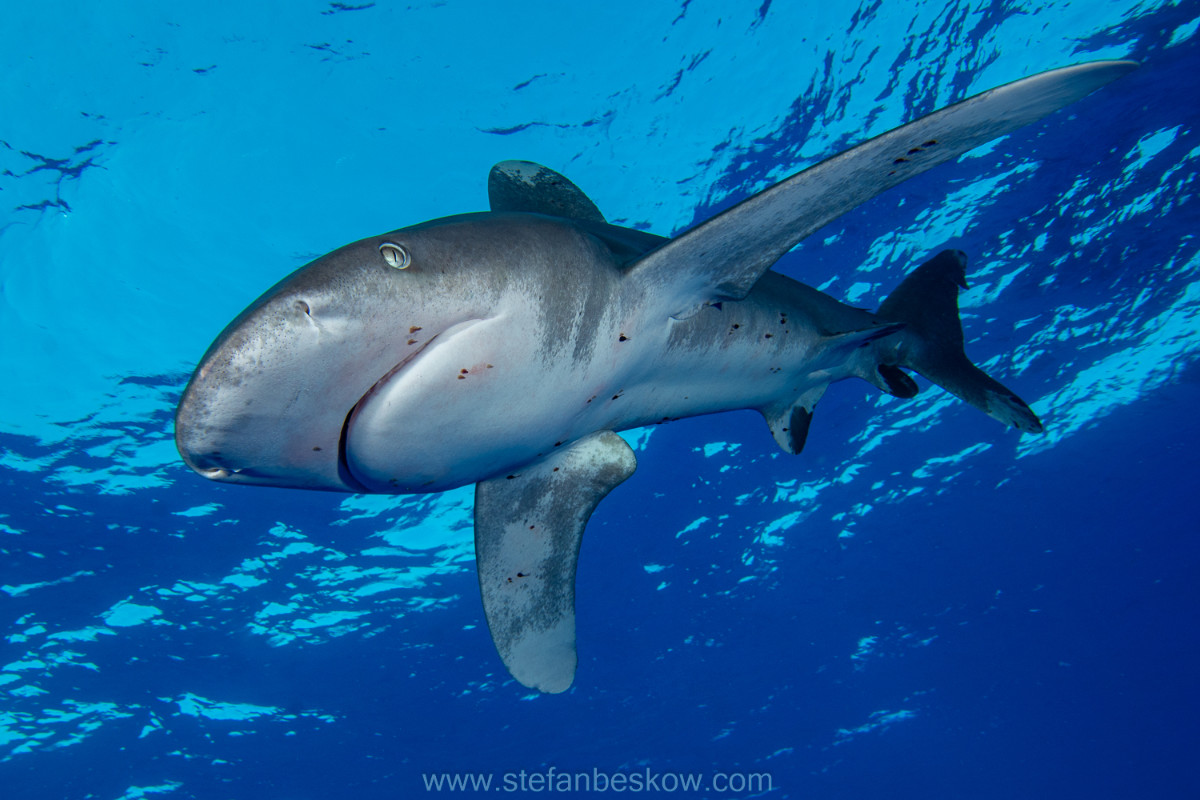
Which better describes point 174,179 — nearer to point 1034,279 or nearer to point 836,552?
point 1034,279

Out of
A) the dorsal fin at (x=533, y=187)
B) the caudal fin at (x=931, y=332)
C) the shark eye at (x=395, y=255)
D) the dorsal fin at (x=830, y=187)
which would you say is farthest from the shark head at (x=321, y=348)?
the caudal fin at (x=931, y=332)

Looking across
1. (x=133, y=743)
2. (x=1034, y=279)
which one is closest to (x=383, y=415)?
(x=1034, y=279)

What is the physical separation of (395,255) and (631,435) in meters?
12.1

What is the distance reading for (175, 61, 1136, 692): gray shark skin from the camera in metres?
1.64

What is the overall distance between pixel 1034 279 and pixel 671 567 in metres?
13.4

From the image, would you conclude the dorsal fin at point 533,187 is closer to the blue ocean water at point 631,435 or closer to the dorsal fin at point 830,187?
the dorsal fin at point 830,187

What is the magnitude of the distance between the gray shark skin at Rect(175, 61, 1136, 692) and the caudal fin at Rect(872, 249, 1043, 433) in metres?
0.67

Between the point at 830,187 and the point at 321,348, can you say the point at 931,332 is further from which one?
the point at 321,348

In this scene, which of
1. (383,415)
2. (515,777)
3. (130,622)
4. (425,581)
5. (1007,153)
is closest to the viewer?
(383,415)

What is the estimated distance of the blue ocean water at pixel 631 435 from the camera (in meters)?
7.48

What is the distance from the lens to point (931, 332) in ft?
16.0

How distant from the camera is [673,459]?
1518 cm

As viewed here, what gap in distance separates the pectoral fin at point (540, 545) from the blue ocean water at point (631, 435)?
6.44 metres

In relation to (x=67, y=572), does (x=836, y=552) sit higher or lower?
higher
